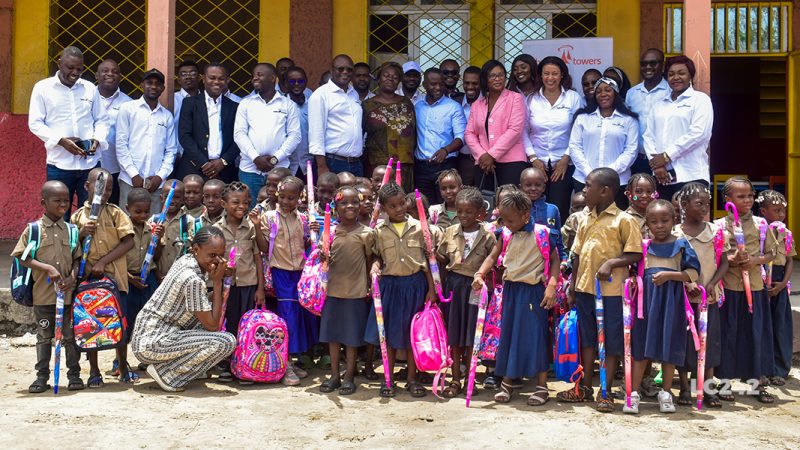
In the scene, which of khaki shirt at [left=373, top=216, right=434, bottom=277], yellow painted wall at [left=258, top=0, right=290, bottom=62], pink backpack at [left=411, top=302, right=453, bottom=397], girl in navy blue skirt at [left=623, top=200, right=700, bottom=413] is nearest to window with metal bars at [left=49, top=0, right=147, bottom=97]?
yellow painted wall at [left=258, top=0, right=290, bottom=62]

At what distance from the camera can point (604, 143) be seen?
20.6ft

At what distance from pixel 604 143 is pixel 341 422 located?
2.89 m

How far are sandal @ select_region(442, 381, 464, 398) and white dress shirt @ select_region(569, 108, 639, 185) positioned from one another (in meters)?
1.93

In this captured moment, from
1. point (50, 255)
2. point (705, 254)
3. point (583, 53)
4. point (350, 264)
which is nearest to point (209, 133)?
point (50, 255)

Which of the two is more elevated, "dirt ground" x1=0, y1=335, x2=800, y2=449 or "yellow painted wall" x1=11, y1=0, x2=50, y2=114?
"yellow painted wall" x1=11, y1=0, x2=50, y2=114

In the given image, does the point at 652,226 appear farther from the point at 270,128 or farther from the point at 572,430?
the point at 270,128

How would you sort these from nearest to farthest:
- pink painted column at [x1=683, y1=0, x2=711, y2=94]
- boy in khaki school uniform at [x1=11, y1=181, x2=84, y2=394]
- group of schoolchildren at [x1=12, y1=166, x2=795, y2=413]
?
1. group of schoolchildren at [x1=12, y1=166, x2=795, y2=413]
2. boy in khaki school uniform at [x1=11, y1=181, x2=84, y2=394]
3. pink painted column at [x1=683, y1=0, x2=711, y2=94]

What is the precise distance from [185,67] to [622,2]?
4054mm

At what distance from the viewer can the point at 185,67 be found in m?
6.99

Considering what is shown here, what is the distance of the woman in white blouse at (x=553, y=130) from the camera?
6527 millimetres

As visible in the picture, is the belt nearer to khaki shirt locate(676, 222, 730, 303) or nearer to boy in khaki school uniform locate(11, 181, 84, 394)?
boy in khaki school uniform locate(11, 181, 84, 394)

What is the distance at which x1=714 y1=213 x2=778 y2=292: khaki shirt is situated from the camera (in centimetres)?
519

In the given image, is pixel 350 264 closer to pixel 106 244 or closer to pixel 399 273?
pixel 399 273

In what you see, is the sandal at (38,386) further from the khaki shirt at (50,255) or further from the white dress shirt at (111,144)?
the white dress shirt at (111,144)
